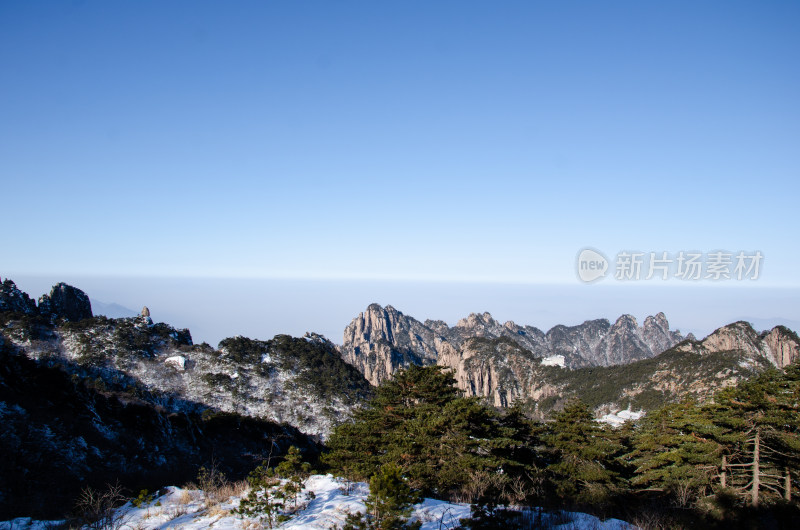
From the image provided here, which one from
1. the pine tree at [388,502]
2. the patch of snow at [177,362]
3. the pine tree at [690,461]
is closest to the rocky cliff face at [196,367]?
the patch of snow at [177,362]

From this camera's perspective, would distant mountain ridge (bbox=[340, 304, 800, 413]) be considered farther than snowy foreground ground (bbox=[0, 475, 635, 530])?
Yes

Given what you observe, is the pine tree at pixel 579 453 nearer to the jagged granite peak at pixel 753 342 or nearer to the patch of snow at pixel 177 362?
the patch of snow at pixel 177 362

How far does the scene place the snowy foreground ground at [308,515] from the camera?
8914 mm

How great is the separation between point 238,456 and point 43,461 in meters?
16.5

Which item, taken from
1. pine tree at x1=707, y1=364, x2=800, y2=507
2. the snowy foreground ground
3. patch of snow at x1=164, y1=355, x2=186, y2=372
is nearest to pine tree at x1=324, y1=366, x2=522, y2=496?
the snowy foreground ground

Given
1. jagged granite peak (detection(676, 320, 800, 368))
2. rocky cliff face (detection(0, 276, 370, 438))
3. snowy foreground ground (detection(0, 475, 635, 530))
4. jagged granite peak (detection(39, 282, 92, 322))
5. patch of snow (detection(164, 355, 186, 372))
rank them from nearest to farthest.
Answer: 1. snowy foreground ground (detection(0, 475, 635, 530))
2. rocky cliff face (detection(0, 276, 370, 438))
3. patch of snow (detection(164, 355, 186, 372))
4. jagged granite peak (detection(39, 282, 92, 322))
5. jagged granite peak (detection(676, 320, 800, 368))

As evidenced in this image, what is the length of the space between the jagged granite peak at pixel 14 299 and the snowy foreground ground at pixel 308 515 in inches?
3123

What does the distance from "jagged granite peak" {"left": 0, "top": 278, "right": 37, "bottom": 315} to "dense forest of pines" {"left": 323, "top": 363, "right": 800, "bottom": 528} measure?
253ft

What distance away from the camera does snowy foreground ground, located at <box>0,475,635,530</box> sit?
891cm

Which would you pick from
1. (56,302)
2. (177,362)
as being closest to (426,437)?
(177,362)

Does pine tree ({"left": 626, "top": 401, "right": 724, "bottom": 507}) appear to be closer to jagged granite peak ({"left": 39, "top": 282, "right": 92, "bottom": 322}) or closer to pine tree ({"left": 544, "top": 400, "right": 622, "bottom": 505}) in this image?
pine tree ({"left": 544, "top": 400, "right": 622, "bottom": 505})

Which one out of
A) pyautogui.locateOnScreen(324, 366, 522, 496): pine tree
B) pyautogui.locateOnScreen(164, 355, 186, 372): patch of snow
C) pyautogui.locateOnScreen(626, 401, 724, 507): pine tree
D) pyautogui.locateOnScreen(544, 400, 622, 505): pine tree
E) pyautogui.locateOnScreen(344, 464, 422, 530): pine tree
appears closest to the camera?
pyautogui.locateOnScreen(344, 464, 422, 530): pine tree

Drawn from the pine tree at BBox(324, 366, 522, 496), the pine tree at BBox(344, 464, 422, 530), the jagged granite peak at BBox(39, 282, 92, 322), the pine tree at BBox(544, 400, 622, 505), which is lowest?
the jagged granite peak at BBox(39, 282, 92, 322)

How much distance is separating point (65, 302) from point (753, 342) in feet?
611
